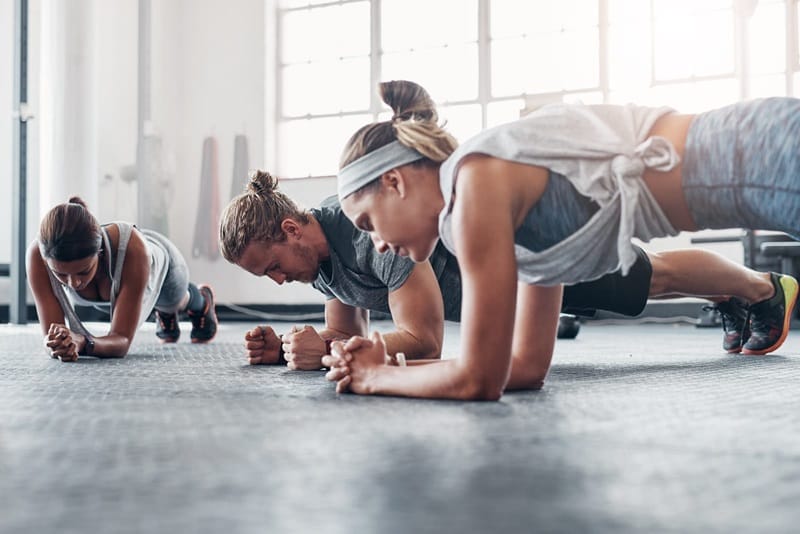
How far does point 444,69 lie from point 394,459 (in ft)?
16.5

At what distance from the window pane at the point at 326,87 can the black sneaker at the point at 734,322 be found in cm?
389

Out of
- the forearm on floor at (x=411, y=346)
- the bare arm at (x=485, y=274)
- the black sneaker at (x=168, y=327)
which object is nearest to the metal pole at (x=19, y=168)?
the black sneaker at (x=168, y=327)

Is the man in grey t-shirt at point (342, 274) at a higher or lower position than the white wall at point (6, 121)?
lower

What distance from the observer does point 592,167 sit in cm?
119

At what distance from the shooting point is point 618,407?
4.13ft

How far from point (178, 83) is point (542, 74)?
259 cm

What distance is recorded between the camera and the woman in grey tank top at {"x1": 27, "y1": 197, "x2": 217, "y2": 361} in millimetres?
2100

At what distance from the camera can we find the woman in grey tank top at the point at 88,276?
2.10 m

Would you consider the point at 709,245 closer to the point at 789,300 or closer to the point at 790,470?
the point at 789,300

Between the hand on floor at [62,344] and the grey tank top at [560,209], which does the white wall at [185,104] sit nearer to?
the hand on floor at [62,344]

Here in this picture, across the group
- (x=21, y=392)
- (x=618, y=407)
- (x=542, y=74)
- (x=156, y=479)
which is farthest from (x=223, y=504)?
(x=542, y=74)

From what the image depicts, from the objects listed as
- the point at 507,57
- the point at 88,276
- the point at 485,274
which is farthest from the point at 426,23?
the point at 485,274

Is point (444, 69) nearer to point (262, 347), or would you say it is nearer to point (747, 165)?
point (262, 347)

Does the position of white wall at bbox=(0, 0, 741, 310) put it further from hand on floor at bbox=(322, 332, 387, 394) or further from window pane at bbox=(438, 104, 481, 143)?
hand on floor at bbox=(322, 332, 387, 394)
